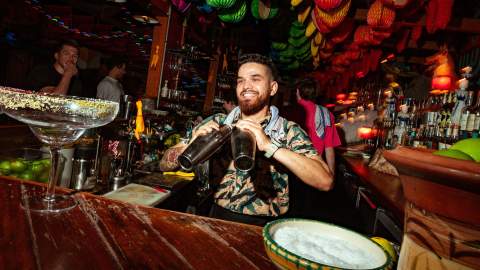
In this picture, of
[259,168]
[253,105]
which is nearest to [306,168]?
[259,168]

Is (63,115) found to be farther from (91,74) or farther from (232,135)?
(91,74)

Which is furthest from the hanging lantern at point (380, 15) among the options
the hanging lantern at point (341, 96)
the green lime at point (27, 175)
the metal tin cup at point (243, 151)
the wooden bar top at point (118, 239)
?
the hanging lantern at point (341, 96)

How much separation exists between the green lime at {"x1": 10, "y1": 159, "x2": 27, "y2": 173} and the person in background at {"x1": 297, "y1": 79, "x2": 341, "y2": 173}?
3.61 metres

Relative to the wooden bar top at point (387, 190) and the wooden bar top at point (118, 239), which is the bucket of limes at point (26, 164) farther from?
the wooden bar top at point (387, 190)

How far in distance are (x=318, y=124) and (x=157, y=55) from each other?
113 inches

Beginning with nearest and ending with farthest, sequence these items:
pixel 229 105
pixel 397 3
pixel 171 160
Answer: pixel 171 160 → pixel 397 3 → pixel 229 105

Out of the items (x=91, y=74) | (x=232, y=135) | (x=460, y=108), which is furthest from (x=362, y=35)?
(x=91, y=74)

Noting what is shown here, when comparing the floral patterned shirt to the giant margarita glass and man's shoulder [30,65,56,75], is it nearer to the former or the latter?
the giant margarita glass

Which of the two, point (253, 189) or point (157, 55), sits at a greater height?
point (157, 55)

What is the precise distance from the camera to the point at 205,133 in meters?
1.33

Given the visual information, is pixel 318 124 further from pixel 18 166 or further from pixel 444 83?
pixel 18 166

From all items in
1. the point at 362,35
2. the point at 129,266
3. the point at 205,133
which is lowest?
the point at 129,266

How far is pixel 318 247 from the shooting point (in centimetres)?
71

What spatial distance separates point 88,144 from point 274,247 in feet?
5.86
